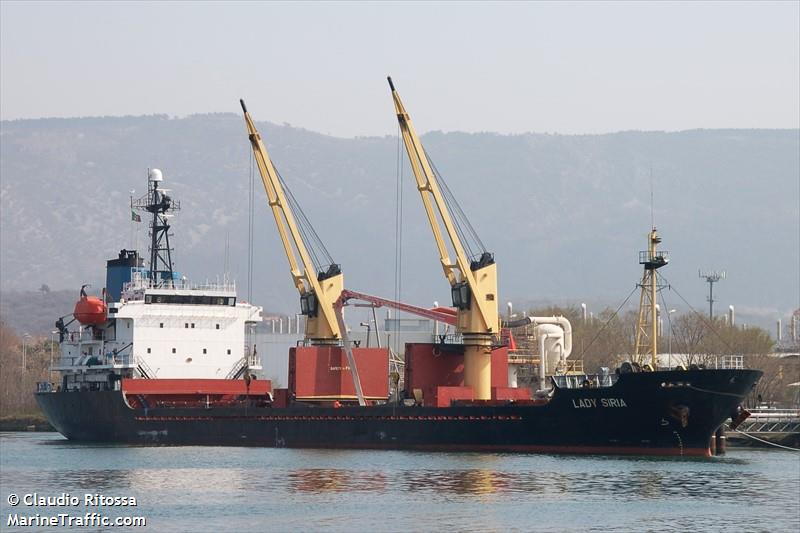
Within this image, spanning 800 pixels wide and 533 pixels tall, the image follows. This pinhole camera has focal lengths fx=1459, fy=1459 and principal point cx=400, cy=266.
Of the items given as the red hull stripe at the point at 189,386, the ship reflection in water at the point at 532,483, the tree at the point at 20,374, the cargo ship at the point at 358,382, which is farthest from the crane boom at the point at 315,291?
the tree at the point at 20,374

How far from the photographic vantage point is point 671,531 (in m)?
35.2

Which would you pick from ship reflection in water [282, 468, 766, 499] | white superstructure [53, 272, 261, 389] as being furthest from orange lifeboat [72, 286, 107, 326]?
ship reflection in water [282, 468, 766, 499]

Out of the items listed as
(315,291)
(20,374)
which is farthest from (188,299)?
(20,374)

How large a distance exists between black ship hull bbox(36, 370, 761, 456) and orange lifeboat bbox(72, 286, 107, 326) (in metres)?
4.52

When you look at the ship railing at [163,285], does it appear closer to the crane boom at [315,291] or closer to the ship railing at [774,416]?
the crane boom at [315,291]

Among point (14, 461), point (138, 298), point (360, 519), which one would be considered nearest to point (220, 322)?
point (138, 298)

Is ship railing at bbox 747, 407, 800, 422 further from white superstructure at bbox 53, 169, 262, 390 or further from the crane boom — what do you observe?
white superstructure at bbox 53, 169, 262, 390

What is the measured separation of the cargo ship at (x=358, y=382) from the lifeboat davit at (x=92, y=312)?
86 mm

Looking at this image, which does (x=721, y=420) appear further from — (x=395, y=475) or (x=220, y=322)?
(x=220, y=322)

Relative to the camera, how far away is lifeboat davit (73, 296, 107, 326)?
234ft

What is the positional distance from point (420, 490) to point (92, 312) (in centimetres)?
3290

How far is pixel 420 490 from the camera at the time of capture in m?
42.5

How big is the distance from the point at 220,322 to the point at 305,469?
2188cm

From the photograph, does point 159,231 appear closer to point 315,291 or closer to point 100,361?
point 100,361
